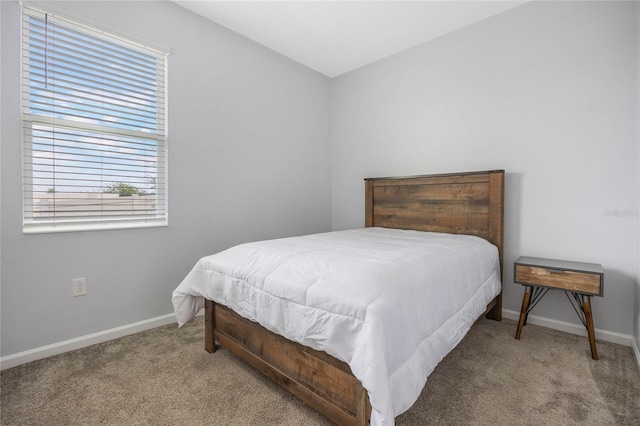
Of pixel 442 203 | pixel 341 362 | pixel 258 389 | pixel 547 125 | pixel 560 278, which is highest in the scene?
pixel 547 125

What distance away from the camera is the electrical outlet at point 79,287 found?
1.93 meters

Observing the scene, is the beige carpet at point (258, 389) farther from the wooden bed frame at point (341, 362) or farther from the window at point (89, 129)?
the window at point (89, 129)

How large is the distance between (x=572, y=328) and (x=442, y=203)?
51.7 inches

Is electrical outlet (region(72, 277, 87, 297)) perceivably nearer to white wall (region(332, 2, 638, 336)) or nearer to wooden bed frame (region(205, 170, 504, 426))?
wooden bed frame (region(205, 170, 504, 426))

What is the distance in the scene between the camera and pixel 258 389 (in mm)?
1507

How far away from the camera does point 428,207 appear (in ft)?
9.16

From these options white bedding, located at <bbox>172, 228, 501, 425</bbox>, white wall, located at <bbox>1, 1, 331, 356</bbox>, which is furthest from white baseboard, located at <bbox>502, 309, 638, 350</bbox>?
white wall, located at <bbox>1, 1, 331, 356</bbox>

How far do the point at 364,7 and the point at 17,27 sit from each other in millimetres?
2323

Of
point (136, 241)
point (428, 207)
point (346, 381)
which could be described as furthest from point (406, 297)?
point (136, 241)

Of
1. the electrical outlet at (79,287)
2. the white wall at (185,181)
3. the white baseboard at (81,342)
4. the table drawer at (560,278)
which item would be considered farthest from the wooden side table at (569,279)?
the electrical outlet at (79,287)

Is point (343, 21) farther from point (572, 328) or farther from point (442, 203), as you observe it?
point (572, 328)

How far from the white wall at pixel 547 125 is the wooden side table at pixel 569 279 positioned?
230mm

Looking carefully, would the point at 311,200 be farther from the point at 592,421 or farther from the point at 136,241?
the point at 592,421

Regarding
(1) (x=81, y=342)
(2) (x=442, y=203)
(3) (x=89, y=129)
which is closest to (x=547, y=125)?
(2) (x=442, y=203)
